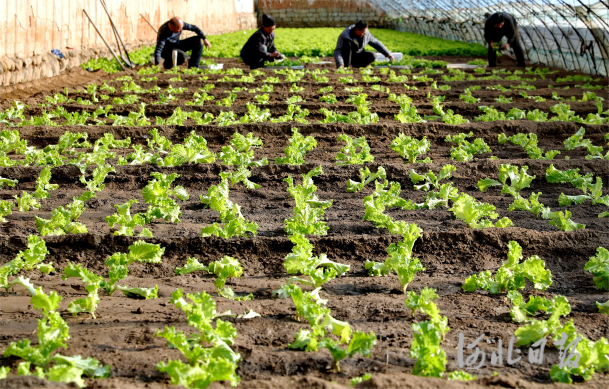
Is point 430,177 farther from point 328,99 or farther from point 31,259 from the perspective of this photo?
point 328,99

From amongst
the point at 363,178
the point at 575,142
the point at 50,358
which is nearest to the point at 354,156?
the point at 363,178

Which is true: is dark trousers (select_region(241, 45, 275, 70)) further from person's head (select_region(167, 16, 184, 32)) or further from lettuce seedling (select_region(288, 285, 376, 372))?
lettuce seedling (select_region(288, 285, 376, 372))

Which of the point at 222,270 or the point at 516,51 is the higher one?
the point at 516,51

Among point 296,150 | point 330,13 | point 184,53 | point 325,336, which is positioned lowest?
point 325,336

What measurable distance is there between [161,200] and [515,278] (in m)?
2.50

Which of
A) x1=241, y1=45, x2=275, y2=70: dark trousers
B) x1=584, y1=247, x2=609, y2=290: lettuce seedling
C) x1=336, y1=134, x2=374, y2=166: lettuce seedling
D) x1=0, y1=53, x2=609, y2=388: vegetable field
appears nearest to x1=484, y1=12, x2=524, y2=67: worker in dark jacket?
x1=241, y1=45, x2=275, y2=70: dark trousers

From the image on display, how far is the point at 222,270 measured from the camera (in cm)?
308

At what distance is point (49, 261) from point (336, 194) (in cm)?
241

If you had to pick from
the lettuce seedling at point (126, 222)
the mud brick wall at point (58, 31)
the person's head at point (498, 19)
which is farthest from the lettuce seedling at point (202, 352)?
the person's head at point (498, 19)

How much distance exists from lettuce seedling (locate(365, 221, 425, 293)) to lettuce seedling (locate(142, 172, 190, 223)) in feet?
5.04

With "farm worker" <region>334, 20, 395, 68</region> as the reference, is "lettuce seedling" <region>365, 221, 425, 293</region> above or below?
below

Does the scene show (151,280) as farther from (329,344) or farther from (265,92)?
(265,92)

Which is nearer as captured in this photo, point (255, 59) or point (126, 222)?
point (126, 222)

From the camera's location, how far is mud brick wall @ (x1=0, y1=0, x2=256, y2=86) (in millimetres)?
9828
